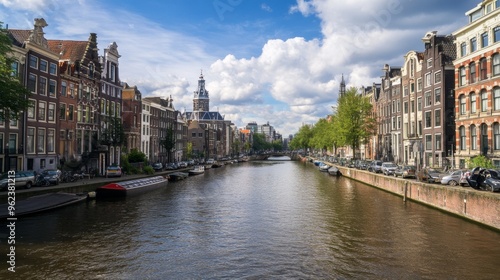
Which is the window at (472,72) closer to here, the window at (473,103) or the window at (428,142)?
the window at (473,103)

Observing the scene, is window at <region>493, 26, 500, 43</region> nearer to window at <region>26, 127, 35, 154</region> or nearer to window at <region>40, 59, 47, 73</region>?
window at <region>40, 59, 47, 73</region>

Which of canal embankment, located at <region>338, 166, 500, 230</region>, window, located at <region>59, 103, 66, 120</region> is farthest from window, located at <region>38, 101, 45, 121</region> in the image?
canal embankment, located at <region>338, 166, 500, 230</region>

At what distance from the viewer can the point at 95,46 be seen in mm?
61156

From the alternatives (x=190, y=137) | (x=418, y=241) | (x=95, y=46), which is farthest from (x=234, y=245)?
(x=190, y=137)

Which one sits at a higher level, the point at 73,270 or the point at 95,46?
the point at 95,46

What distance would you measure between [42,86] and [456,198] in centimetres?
4887

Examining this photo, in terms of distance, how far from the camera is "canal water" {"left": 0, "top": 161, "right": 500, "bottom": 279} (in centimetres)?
1683

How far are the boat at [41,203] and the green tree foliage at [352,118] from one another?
56.2m

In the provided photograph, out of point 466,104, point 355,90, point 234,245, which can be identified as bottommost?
point 234,245

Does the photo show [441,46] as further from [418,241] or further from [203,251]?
[203,251]

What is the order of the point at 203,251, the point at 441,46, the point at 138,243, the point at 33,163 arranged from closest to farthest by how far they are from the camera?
the point at 203,251 < the point at 138,243 < the point at 33,163 < the point at 441,46

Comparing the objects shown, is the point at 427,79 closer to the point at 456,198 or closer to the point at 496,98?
the point at 496,98

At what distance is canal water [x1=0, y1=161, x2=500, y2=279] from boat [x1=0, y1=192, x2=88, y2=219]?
2.59 feet

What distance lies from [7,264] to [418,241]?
72.8 feet
